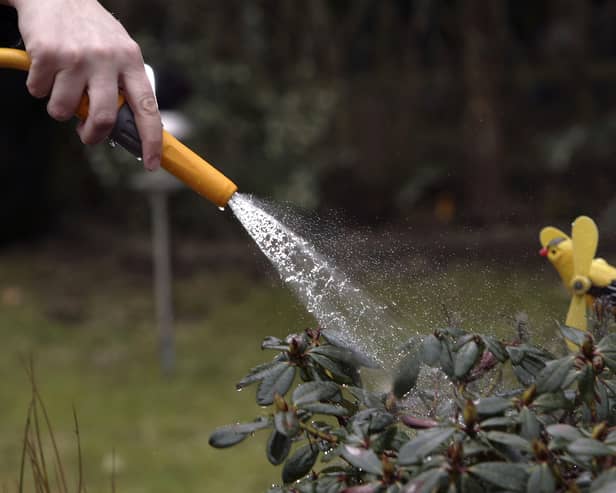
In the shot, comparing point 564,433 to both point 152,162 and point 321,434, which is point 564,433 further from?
point 152,162

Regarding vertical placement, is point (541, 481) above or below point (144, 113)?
below

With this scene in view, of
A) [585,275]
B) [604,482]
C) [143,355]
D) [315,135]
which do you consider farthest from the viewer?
Result: [315,135]

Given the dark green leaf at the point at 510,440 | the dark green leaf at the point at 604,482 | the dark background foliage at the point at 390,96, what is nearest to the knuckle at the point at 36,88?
the dark green leaf at the point at 510,440

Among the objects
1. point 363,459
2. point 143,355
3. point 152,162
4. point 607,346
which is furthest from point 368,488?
point 143,355

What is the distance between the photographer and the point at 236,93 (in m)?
7.23

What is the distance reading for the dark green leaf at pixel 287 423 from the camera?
3.80 feet

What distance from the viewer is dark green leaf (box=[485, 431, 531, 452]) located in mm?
1050

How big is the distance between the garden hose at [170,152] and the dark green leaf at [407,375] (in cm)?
45

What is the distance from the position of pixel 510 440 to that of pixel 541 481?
6 centimetres

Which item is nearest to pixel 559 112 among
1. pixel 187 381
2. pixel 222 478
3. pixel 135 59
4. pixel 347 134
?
pixel 347 134

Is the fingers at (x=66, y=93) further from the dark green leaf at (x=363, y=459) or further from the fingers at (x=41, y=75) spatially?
the dark green leaf at (x=363, y=459)

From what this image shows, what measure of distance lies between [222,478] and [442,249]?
2535 millimetres

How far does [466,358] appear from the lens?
A: 1.21 metres

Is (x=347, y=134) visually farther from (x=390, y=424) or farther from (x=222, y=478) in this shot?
Result: (x=390, y=424)
